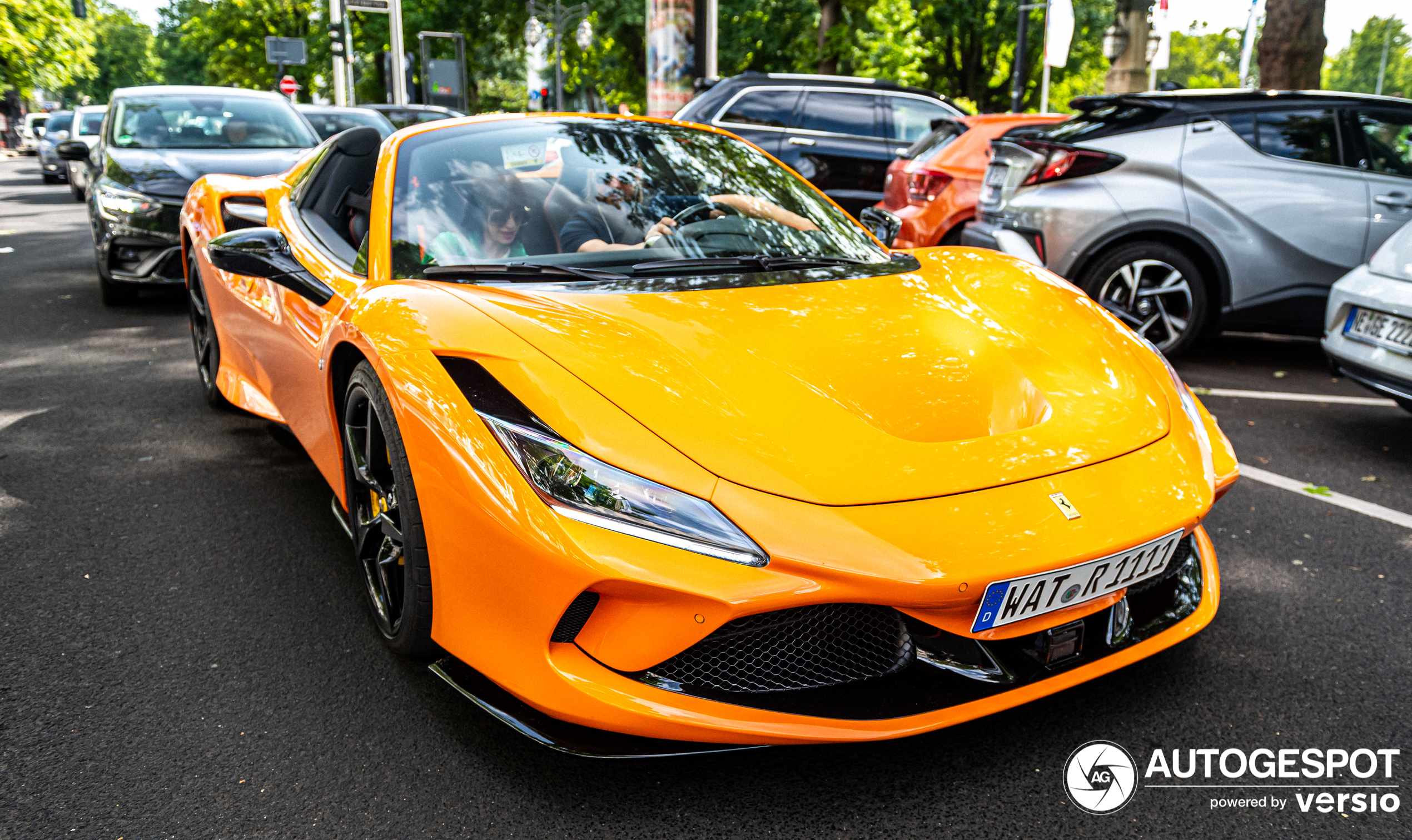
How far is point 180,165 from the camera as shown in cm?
729

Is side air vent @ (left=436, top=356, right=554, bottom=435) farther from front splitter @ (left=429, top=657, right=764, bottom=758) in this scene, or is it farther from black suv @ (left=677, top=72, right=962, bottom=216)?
black suv @ (left=677, top=72, right=962, bottom=216)

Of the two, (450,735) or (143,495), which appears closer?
(450,735)

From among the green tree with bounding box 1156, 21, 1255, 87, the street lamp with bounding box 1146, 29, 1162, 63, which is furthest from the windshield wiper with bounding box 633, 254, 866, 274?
the green tree with bounding box 1156, 21, 1255, 87

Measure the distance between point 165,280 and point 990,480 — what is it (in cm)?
679

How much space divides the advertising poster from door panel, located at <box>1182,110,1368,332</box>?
6.34m

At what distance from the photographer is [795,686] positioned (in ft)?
6.30

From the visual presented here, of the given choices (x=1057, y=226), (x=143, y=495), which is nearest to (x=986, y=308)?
(x=143, y=495)

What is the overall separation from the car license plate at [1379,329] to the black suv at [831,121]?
16.5 ft

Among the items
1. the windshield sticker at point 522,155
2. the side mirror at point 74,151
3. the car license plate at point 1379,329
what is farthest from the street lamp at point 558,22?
the windshield sticker at point 522,155

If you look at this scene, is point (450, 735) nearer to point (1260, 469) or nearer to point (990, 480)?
point (990, 480)

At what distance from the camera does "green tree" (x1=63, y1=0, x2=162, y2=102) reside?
8425cm

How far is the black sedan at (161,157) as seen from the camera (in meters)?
6.96

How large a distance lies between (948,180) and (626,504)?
5.94 meters

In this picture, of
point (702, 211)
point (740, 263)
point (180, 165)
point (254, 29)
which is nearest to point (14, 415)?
point (180, 165)
